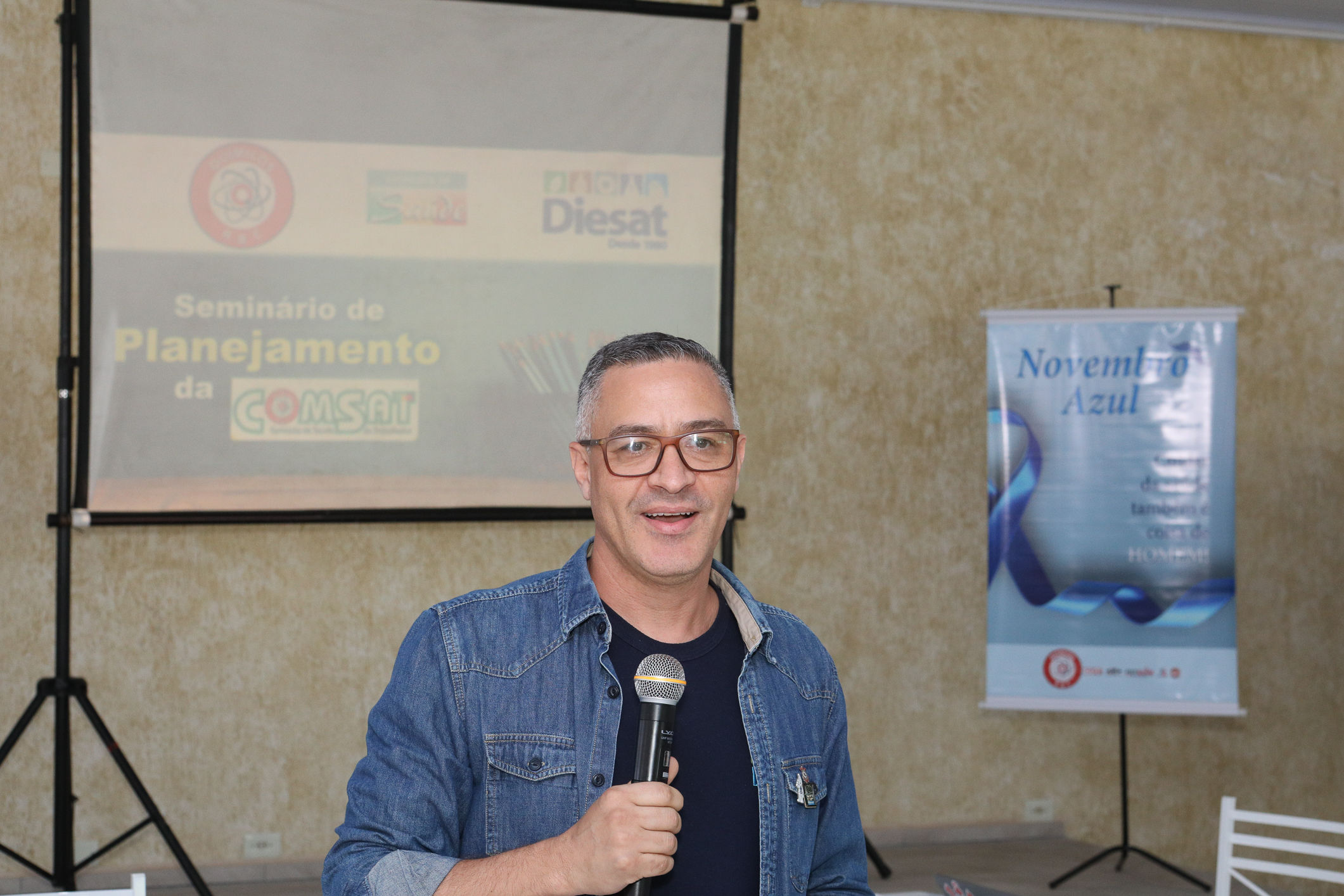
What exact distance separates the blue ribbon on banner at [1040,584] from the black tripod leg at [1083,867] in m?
0.90

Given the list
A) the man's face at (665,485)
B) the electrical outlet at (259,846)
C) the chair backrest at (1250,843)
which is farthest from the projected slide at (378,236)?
the man's face at (665,485)

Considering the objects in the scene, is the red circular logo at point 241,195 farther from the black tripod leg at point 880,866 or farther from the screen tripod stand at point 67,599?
the black tripod leg at point 880,866

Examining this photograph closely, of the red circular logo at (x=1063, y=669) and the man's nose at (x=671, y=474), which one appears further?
the red circular logo at (x=1063, y=669)

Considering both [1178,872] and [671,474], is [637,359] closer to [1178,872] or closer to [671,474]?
[671,474]

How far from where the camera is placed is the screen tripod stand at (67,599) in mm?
3709

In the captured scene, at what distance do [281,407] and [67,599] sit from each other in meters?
0.96

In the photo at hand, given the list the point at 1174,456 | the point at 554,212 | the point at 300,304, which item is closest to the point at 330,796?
the point at 300,304

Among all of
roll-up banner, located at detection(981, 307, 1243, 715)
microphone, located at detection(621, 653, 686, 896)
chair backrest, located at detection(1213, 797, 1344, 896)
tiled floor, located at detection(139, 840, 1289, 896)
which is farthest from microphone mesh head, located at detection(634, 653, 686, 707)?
roll-up banner, located at detection(981, 307, 1243, 715)

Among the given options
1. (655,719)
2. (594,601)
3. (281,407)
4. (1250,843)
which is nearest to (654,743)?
(655,719)

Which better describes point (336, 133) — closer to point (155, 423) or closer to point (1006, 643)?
point (155, 423)

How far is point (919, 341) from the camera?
4.84 metres

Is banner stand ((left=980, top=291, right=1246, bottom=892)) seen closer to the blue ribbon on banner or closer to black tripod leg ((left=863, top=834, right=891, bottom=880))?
the blue ribbon on banner

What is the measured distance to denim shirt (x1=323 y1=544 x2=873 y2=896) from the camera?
4.17 feet

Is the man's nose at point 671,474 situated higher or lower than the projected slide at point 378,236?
lower
